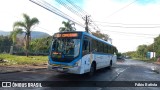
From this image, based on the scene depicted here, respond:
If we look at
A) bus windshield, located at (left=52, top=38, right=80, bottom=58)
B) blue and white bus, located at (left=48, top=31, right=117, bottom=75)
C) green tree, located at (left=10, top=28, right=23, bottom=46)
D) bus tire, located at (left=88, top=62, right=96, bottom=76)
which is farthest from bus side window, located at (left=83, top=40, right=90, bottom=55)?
green tree, located at (left=10, top=28, right=23, bottom=46)

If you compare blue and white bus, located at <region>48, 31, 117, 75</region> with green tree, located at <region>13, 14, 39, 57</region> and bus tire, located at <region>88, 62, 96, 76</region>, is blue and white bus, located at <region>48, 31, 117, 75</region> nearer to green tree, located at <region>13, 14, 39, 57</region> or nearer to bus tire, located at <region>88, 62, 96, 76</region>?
bus tire, located at <region>88, 62, 96, 76</region>

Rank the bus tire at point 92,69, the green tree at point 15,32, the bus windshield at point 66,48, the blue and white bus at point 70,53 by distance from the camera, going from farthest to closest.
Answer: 1. the green tree at point 15,32
2. the bus tire at point 92,69
3. the bus windshield at point 66,48
4. the blue and white bus at point 70,53

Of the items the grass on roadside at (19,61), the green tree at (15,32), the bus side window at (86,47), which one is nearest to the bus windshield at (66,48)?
the bus side window at (86,47)

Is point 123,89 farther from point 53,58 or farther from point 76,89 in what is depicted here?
point 53,58

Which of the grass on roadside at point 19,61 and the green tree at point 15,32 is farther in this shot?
the green tree at point 15,32

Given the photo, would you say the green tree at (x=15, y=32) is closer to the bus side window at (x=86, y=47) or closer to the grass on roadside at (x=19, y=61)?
the grass on roadside at (x=19, y=61)

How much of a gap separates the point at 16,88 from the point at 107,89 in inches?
171

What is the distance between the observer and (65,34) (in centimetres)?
1370

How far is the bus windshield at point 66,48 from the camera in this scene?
42.7 feet

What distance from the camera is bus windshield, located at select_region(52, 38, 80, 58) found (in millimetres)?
13008

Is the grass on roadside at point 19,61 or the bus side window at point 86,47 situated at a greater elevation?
the bus side window at point 86,47

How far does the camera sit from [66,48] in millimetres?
13164

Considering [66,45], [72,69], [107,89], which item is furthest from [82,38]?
[107,89]

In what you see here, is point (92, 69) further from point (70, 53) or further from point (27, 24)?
point (27, 24)
